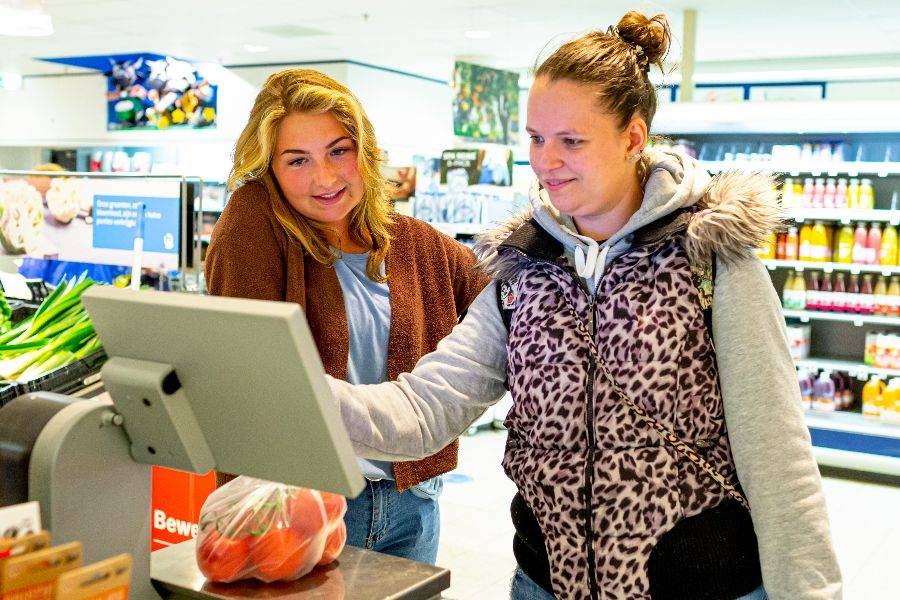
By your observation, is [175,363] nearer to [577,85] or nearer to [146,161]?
[577,85]

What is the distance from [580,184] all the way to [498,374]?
0.41 meters

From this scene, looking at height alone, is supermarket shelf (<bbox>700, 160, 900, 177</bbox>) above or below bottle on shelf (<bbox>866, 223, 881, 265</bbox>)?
above

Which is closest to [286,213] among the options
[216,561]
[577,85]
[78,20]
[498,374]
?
[498,374]

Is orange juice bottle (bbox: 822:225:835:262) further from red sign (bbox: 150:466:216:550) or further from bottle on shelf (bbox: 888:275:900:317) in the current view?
red sign (bbox: 150:466:216:550)

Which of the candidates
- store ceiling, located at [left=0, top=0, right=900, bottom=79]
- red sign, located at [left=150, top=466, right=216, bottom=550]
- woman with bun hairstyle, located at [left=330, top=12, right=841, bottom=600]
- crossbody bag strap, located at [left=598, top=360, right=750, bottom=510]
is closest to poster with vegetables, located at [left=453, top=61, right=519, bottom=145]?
store ceiling, located at [left=0, top=0, right=900, bottom=79]

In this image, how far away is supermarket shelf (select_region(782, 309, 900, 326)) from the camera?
6.88 metres

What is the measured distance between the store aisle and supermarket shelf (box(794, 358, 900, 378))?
31.1 inches

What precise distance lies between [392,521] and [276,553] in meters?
0.73

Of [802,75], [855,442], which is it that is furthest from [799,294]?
[802,75]

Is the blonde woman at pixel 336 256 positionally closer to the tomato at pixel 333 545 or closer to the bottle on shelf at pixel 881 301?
the tomato at pixel 333 545

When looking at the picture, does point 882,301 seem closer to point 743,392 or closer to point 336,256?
point 336,256

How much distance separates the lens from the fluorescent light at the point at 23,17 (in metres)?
4.20

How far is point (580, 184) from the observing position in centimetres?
167

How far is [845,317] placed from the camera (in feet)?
22.9
